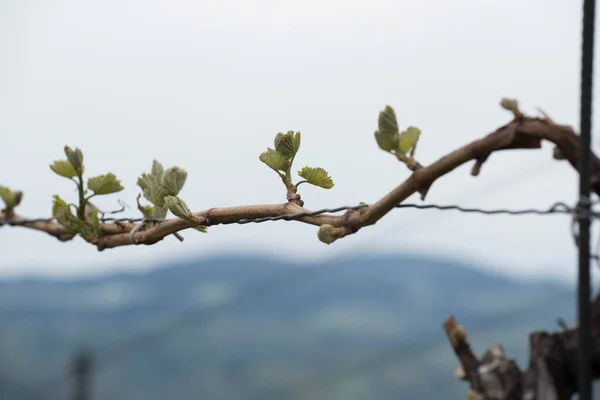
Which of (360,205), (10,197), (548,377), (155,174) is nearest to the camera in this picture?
(548,377)

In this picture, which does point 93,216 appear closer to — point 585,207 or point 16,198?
point 16,198

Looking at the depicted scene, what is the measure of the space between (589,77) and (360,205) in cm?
25

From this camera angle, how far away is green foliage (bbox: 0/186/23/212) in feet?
4.19

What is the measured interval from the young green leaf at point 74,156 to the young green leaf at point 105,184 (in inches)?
1.1

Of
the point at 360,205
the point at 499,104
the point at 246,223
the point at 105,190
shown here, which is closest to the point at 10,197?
the point at 105,190

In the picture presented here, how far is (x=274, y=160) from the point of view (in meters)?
0.82

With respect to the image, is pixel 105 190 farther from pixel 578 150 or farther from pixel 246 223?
pixel 578 150

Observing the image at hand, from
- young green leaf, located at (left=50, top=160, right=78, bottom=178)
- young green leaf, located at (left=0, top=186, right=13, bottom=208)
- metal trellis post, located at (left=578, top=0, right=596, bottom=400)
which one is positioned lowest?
metal trellis post, located at (left=578, top=0, right=596, bottom=400)

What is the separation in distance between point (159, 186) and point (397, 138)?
0.34m

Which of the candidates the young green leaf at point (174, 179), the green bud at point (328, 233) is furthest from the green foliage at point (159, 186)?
the green bud at point (328, 233)

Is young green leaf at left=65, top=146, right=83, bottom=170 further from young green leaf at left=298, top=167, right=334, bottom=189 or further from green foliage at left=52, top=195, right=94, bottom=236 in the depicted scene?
young green leaf at left=298, top=167, right=334, bottom=189

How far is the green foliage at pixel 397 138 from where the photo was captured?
72cm

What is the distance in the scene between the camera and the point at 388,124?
28.4 inches

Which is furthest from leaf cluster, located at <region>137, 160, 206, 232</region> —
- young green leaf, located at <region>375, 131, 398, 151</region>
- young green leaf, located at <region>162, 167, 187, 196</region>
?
young green leaf, located at <region>375, 131, 398, 151</region>
